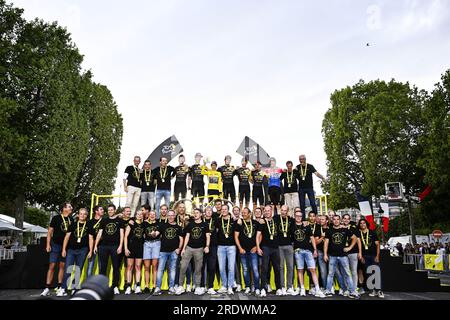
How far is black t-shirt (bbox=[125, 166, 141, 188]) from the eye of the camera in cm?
1086

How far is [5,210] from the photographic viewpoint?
41.5 metres

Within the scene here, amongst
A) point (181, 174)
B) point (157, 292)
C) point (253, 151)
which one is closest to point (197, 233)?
point (157, 292)

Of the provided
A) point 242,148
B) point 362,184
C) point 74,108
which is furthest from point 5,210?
point 362,184

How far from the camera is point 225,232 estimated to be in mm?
9039

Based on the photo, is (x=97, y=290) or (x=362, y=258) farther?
(x=362, y=258)

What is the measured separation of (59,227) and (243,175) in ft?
19.5

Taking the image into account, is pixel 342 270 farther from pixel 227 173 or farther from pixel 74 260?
pixel 74 260

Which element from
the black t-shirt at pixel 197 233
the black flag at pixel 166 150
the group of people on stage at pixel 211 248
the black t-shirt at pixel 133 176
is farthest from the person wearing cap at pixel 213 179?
the black flag at pixel 166 150

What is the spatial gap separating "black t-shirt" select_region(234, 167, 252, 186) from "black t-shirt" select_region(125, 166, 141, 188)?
333 cm

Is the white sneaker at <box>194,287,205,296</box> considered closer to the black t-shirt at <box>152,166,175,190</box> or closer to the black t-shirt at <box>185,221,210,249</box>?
the black t-shirt at <box>185,221,210,249</box>

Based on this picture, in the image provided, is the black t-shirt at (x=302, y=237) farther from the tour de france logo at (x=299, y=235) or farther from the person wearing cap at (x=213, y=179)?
the person wearing cap at (x=213, y=179)

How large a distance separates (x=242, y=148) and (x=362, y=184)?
15.1 meters

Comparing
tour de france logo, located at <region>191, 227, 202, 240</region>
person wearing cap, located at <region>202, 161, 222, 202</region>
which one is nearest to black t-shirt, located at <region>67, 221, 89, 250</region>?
tour de france logo, located at <region>191, 227, 202, 240</region>
